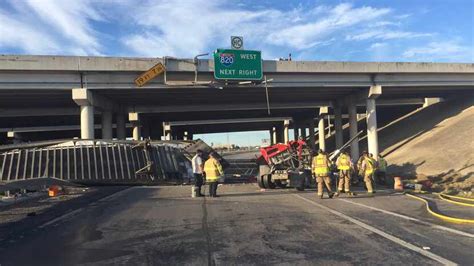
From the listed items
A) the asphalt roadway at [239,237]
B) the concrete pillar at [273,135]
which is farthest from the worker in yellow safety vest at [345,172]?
the concrete pillar at [273,135]

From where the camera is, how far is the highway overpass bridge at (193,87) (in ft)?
113

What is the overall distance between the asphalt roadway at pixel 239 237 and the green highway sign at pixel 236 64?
2283cm

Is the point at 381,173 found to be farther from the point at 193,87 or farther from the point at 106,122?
the point at 106,122

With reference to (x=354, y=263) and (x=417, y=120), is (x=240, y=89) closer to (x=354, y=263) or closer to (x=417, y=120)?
(x=417, y=120)

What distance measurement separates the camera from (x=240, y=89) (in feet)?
132

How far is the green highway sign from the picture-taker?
36.0 metres

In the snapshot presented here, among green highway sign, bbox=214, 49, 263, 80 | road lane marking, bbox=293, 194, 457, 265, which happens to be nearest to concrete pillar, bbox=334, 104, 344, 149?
green highway sign, bbox=214, 49, 263, 80

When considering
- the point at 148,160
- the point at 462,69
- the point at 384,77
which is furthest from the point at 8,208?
the point at 462,69

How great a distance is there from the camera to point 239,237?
910 cm

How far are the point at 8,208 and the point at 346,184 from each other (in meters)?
11.4

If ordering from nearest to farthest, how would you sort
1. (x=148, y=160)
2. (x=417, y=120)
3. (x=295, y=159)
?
(x=295, y=159) → (x=148, y=160) → (x=417, y=120)

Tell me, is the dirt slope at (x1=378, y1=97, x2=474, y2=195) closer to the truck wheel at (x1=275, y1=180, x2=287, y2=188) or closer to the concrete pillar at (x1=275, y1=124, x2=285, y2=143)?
the truck wheel at (x1=275, y1=180, x2=287, y2=188)

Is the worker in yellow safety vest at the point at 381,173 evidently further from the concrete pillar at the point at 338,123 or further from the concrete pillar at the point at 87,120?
the concrete pillar at the point at 338,123

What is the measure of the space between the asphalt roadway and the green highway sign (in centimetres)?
2283
